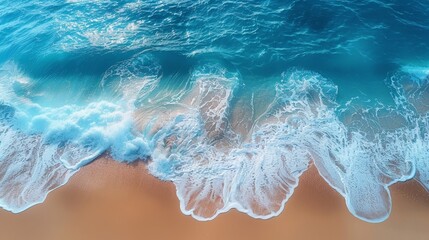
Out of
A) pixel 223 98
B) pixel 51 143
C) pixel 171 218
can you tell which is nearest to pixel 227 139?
pixel 223 98

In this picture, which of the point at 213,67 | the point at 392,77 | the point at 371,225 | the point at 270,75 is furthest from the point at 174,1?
the point at 371,225

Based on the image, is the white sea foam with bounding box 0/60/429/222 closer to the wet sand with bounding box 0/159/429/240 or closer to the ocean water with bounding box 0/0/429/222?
the ocean water with bounding box 0/0/429/222

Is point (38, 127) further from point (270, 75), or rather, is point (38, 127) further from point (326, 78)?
point (326, 78)

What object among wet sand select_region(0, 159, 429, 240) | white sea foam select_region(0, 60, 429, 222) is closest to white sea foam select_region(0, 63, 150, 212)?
white sea foam select_region(0, 60, 429, 222)

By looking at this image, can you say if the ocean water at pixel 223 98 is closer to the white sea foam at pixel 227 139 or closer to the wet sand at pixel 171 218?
the white sea foam at pixel 227 139

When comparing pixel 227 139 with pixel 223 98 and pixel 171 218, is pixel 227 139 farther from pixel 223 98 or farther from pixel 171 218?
pixel 171 218

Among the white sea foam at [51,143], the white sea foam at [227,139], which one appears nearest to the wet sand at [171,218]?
the white sea foam at [227,139]
